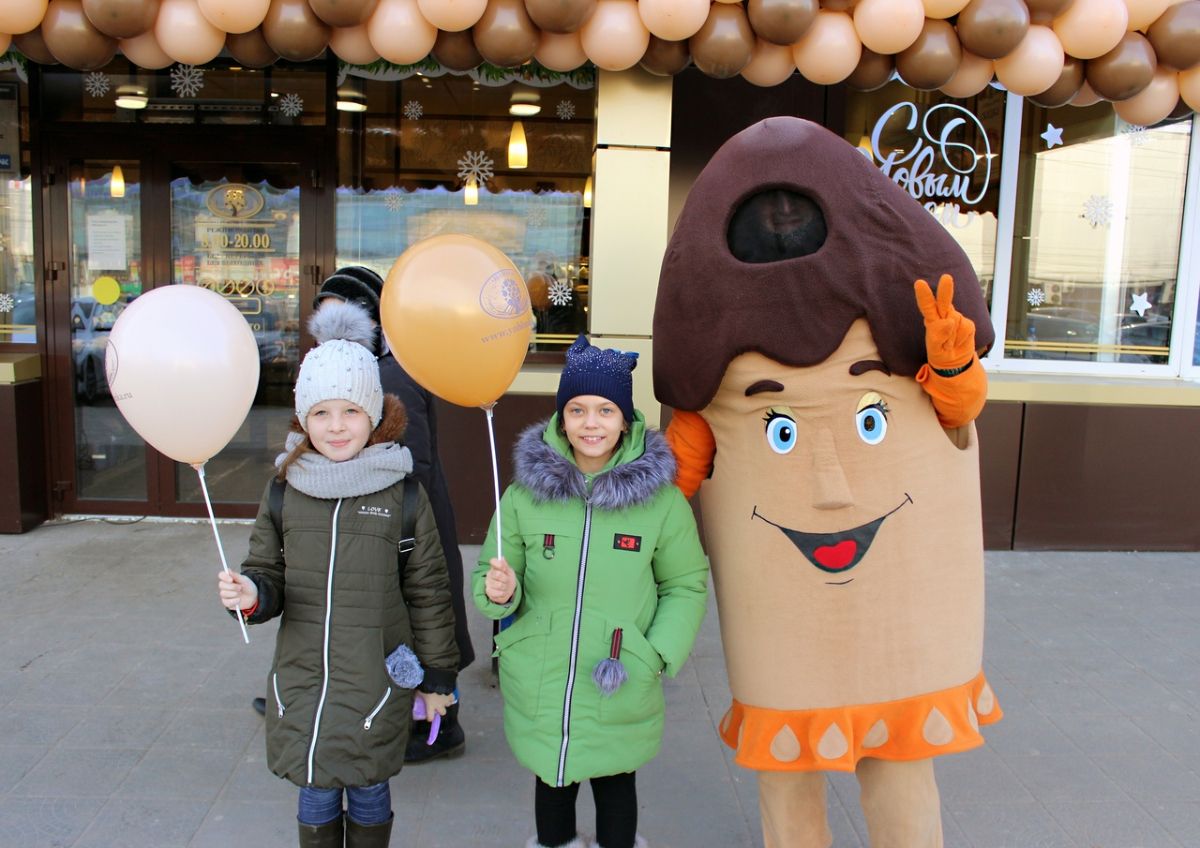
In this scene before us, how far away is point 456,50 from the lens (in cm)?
441

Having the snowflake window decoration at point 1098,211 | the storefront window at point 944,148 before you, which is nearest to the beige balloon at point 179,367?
the storefront window at point 944,148

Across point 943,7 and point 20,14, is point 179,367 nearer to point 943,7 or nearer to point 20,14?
point 20,14

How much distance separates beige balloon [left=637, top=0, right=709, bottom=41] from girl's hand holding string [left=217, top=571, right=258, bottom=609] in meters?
3.08

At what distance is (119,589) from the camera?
5141 millimetres

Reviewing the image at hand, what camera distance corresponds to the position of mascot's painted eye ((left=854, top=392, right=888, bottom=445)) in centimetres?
238

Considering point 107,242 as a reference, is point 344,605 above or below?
below

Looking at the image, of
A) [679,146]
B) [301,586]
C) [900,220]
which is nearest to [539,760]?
[301,586]

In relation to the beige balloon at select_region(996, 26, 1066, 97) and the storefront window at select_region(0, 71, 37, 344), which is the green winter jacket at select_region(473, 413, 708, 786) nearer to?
the beige balloon at select_region(996, 26, 1066, 97)

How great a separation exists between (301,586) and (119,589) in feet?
10.8

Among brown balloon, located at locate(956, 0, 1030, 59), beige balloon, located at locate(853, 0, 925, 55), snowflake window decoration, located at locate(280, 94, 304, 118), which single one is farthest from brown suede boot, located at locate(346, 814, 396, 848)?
snowflake window decoration, located at locate(280, 94, 304, 118)

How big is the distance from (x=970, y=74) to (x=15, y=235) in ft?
19.7

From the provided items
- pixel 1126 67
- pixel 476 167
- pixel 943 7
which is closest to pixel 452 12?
pixel 476 167

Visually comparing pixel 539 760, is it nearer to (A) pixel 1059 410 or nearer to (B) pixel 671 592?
(B) pixel 671 592

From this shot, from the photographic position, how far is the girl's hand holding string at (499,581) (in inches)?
91.9
